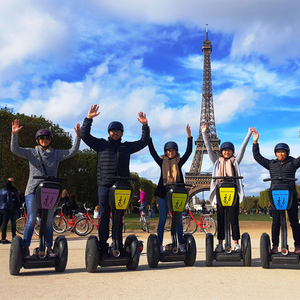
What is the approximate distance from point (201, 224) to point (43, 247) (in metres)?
9.03

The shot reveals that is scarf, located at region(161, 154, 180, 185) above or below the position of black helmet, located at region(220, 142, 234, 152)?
below

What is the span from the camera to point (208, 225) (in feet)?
47.5

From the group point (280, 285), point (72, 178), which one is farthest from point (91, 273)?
point (72, 178)

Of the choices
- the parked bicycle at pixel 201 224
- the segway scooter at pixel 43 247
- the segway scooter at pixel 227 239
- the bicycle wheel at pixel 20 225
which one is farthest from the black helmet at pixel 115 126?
the bicycle wheel at pixel 20 225

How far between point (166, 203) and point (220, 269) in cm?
127

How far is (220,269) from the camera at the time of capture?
6.32 m

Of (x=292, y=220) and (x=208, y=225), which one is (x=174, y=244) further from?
(x=208, y=225)

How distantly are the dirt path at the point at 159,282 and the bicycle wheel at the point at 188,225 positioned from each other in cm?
754

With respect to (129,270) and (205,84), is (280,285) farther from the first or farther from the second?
(205,84)

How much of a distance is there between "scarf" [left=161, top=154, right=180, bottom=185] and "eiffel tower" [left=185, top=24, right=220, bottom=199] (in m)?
59.9

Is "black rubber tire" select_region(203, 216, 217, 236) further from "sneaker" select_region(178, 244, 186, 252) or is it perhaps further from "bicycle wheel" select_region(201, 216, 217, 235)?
"sneaker" select_region(178, 244, 186, 252)

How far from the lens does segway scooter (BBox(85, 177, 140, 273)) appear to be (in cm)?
603

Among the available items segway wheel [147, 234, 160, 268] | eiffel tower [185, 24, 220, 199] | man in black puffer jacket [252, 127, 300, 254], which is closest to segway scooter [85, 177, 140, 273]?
segway wheel [147, 234, 160, 268]

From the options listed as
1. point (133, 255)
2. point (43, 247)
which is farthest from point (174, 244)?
point (43, 247)
